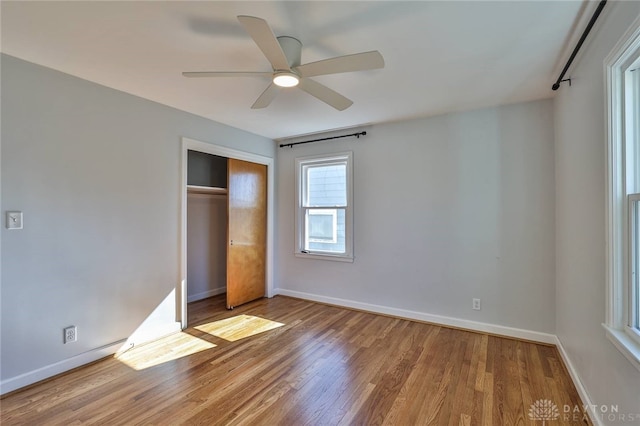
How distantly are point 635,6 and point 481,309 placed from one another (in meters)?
2.73

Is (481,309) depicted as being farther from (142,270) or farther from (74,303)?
(74,303)

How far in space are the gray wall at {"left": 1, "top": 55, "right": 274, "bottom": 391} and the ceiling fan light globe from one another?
5.74 ft

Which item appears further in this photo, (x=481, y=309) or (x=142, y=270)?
(x=481, y=309)

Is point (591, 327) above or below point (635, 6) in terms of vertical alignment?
below

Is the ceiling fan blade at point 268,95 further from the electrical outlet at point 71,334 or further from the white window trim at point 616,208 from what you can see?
the electrical outlet at point 71,334

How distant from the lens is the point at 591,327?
1846 millimetres

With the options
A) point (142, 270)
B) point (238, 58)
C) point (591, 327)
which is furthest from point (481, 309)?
point (142, 270)

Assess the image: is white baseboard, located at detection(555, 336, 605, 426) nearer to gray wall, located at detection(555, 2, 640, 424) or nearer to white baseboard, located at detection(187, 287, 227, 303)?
gray wall, located at detection(555, 2, 640, 424)

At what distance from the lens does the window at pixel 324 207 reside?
13.1 feet

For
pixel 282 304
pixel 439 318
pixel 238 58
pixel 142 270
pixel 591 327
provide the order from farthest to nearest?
pixel 282 304 < pixel 439 318 < pixel 142 270 < pixel 238 58 < pixel 591 327

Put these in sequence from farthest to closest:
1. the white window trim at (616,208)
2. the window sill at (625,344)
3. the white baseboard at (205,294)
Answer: the white baseboard at (205,294) < the white window trim at (616,208) < the window sill at (625,344)

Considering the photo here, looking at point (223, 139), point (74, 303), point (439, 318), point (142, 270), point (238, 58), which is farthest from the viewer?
point (223, 139)

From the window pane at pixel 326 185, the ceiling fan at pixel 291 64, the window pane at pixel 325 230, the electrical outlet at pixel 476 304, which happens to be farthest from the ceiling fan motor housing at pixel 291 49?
the electrical outlet at pixel 476 304

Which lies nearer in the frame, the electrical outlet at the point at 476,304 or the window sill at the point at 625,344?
the window sill at the point at 625,344
